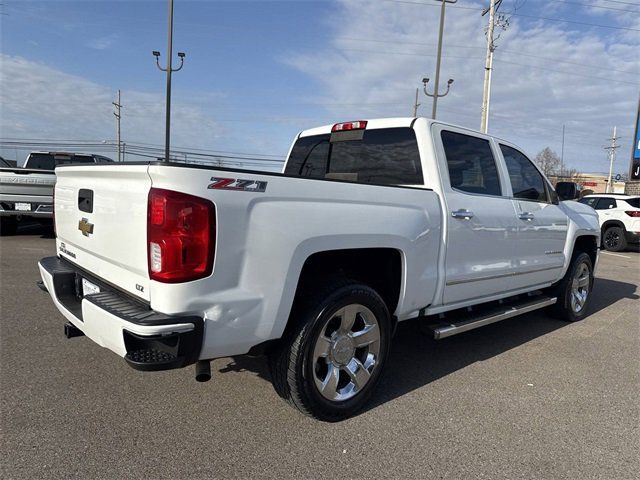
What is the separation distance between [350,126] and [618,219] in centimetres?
1320

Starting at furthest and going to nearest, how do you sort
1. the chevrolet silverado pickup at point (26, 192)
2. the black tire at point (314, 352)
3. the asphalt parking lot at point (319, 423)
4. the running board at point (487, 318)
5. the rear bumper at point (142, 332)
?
1. the chevrolet silverado pickup at point (26, 192)
2. the running board at point (487, 318)
3. the black tire at point (314, 352)
4. the asphalt parking lot at point (319, 423)
5. the rear bumper at point (142, 332)

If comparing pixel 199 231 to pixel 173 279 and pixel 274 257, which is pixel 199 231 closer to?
pixel 173 279

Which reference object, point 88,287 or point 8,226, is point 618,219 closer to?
point 88,287

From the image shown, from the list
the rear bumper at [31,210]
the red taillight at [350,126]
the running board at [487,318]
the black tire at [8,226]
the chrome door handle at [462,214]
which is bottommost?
the black tire at [8,226]

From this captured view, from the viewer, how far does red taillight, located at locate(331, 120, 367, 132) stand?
4.14 meters

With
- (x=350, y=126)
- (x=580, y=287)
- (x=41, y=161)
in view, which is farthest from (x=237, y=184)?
(x=41, y=161)

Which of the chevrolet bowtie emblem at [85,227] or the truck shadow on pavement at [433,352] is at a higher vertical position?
the chevrolet bowtie emblem at [85,227]

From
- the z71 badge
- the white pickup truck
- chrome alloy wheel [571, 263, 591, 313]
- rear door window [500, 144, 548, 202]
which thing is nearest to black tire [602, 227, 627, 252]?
chrome alloy wheel [571, 263, 591, 313]

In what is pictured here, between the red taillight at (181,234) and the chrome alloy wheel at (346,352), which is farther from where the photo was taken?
the chrome alloy wheel at (346,352)

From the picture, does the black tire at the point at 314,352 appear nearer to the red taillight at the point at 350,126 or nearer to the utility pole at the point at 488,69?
the red taillight at the point at 350,126

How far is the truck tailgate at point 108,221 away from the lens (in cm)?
240

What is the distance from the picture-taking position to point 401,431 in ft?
9.52

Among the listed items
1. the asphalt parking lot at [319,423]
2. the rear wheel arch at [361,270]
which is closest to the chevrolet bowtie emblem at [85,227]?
the asphalt parking lot at [319,423]

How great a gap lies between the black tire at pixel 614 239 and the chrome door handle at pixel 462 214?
42.3 feet
